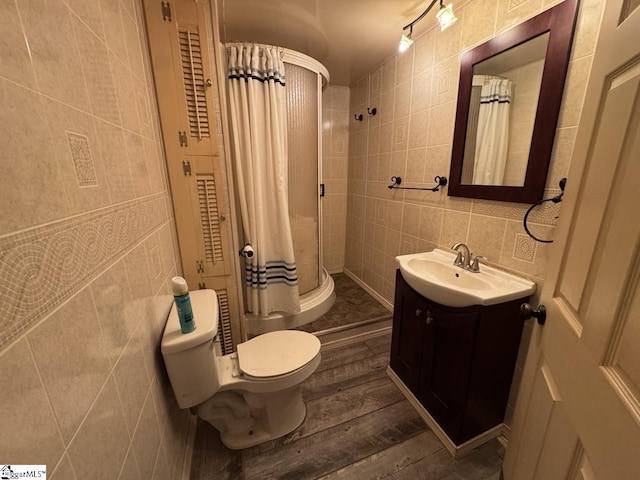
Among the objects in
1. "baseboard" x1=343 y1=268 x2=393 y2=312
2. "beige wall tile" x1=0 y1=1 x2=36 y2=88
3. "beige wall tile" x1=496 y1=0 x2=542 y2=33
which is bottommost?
"baseboard" x1=343 y1=268 x2=393 y2=312

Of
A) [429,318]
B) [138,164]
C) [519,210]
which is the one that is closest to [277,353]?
[429,318]

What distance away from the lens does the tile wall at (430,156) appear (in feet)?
3.44

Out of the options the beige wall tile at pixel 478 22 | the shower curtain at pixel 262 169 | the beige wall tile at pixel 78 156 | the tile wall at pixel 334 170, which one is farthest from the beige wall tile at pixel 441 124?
the beige wall tile at pixel 78 156

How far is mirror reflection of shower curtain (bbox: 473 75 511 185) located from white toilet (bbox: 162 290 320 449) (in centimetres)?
129

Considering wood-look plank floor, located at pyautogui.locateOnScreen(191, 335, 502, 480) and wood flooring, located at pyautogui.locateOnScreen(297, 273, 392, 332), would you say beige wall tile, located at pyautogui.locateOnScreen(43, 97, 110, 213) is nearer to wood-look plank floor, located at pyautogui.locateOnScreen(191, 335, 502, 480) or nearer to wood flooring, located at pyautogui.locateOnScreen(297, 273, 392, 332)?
wood-look plank floor, located at pyautogui.locateOnScreen(191, 335, 502, 480)

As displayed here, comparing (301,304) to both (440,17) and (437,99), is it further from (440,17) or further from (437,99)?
(440,17)

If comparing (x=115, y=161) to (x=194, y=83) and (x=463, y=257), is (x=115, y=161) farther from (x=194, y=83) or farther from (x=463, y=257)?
(x=463, y=257)

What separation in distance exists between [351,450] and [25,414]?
1.31 meters

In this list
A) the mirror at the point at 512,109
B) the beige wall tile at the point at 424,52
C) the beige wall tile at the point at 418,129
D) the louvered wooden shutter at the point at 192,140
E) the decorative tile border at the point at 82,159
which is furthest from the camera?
the beige wall tile at the point at 418,129

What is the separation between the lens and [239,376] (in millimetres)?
1147

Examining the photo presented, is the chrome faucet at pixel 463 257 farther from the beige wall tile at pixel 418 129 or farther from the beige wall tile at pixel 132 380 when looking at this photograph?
the beige wall tile at pixel 132 380

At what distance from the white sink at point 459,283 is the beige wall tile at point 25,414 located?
121cm

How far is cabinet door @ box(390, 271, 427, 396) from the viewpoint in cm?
135

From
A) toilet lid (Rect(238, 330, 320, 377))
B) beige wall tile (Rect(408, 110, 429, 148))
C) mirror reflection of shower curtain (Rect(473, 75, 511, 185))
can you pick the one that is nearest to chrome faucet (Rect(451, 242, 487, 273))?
mirror reflection of shower curtain (Rect(473, 75, 511, 185))
